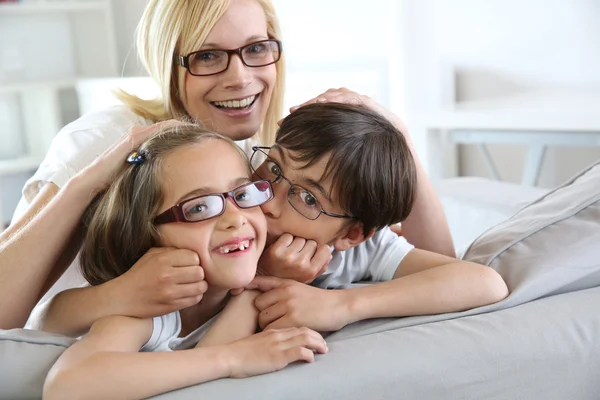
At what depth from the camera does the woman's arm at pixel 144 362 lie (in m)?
1.11

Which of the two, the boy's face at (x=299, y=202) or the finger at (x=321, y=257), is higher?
the boy's face at (x=299, y=202)

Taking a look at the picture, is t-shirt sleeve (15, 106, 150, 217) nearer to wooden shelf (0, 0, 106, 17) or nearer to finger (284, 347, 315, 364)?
finger (284, 347, 315, 364)

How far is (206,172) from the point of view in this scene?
1.34 m

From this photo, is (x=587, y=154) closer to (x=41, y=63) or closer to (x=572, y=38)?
(x=572, y=38)

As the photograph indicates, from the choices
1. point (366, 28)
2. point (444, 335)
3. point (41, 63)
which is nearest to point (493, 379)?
point (444, 335)

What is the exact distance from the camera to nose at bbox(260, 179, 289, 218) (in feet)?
4.70

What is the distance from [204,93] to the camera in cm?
198

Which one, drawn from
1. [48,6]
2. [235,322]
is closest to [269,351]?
[235,322]

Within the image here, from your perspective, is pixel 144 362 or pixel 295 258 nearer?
pixel 144 362

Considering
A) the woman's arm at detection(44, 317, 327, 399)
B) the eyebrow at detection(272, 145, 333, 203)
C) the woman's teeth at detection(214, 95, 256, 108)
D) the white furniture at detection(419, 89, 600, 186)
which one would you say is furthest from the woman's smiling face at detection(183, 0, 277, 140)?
the white furniture at detection(419, 89, 600, 186)

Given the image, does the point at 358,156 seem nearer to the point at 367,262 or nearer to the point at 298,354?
the point at 367,262

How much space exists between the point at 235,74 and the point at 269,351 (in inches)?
35.2

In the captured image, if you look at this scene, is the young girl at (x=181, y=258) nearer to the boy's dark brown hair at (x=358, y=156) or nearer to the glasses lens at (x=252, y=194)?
the glasses lens at (x=252, y=194)

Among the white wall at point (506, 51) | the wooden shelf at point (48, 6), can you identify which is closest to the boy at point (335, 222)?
the white wall at point (506, 51)
